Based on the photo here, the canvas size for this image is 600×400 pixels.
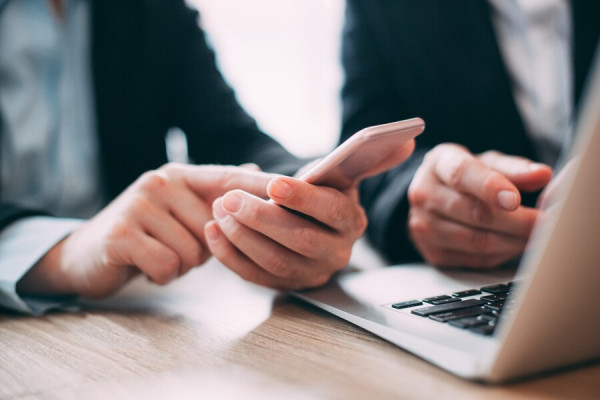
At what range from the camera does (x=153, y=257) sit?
0.46 m

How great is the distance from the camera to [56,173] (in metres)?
→ 0.80

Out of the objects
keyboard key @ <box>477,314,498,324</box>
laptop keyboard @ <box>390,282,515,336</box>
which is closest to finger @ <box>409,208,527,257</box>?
laptop keyboard @ <box>390,282,515,336</box>

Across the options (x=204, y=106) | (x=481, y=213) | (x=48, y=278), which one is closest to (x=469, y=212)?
(x=481, y=213)

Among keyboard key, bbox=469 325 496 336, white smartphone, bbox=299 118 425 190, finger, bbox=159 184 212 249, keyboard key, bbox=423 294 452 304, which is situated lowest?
keyboard key, bbox=423 294 452 304

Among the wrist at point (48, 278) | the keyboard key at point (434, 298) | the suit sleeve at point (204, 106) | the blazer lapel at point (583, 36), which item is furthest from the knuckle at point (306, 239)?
the blazer lapel at point (583, 36)

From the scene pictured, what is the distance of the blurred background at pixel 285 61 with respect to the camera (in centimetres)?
186

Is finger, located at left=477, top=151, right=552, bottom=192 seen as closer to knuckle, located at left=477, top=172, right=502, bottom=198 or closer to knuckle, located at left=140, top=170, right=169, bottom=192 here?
knuckle, located at left=477, top=172, right=502, bottom=198

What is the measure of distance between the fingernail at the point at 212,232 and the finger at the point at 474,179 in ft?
0.77

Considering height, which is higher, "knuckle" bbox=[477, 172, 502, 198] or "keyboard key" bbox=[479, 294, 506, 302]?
"knuckle" bbox=[477, 172, 502, 198]

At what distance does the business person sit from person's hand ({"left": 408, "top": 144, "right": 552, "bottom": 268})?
9 centimetres

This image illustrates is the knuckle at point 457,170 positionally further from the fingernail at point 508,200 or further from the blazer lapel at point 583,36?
the blazer lapel at point 583,36

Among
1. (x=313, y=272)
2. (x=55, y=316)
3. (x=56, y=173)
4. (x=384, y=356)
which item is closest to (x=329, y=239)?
(x=313, y=272)

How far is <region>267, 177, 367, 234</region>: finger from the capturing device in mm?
368

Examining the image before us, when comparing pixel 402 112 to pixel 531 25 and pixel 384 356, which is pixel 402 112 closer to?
pixel 531 25
